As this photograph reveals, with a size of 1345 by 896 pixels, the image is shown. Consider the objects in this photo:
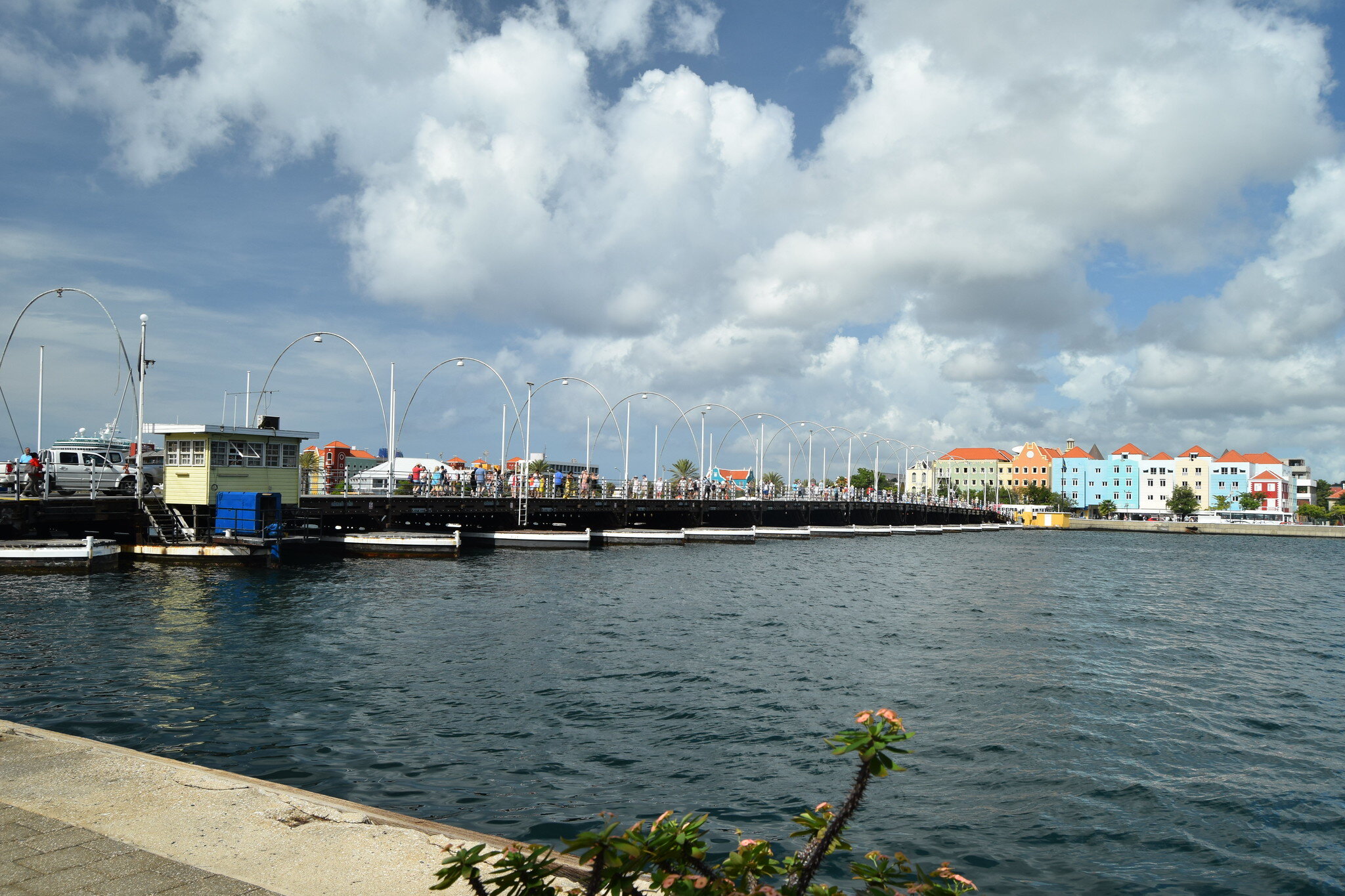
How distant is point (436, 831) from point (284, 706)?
31.9 feet

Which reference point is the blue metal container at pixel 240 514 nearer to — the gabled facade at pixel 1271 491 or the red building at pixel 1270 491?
the gabled facade at pixel 1271 491

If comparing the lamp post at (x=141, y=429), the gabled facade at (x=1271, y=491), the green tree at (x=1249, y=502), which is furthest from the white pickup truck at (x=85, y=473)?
the gabled facade at (x=1271, y=491)

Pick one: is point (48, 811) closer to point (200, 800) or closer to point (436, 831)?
point (200, 800)

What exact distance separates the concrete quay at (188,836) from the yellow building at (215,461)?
37132 millimetres

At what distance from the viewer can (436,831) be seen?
751cm

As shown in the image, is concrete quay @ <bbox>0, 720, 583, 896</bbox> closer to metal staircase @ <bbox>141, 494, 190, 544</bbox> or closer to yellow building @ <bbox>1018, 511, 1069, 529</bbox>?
metal staircase @ <bbox>141, 494, 190, 544</bbox>

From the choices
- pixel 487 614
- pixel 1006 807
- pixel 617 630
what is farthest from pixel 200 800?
pixel 487 614

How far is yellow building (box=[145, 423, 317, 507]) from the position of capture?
4216 centimetres

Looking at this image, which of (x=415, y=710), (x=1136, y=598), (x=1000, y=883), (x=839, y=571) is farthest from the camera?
(x=839, y=571)

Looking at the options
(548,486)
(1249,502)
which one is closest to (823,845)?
(548,486)

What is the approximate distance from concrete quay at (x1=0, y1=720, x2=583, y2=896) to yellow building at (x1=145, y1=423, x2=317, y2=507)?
122 ft

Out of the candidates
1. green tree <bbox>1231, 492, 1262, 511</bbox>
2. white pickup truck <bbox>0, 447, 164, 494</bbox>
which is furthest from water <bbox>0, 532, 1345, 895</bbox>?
green tree <bbox>1231, 492, 1262, 511</bbox>

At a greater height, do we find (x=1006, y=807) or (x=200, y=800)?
(x=200, y=800)

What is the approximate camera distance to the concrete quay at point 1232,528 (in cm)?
16250
